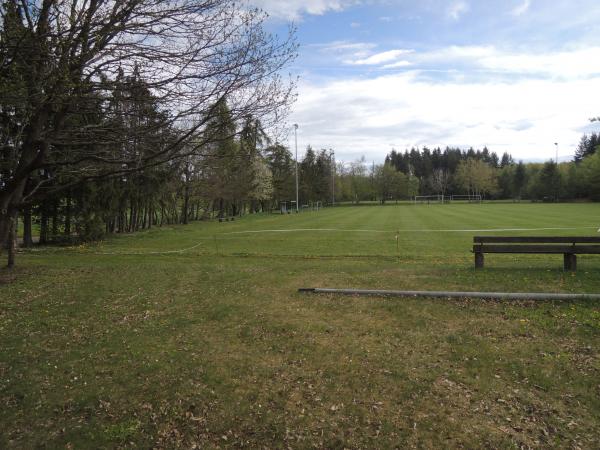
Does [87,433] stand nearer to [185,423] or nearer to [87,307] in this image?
[185,423]

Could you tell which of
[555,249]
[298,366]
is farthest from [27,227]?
[555,249]

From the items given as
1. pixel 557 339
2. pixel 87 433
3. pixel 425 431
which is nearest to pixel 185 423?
pixel 87 433

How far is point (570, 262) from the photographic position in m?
10.2

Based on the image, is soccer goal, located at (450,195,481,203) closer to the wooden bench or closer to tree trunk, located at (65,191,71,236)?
tree trunk, located at (65,191,71,236)

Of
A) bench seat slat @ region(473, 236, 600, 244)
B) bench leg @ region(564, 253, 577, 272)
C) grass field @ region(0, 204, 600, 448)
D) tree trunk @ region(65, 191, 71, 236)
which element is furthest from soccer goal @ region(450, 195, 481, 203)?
grass field @ region(0, 204, 600, 448)

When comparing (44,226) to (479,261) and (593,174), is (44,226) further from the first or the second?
(593,174)

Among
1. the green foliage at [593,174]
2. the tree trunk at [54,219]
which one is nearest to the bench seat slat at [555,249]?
the tree trunk at [54,219]

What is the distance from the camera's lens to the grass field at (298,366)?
14.4ft

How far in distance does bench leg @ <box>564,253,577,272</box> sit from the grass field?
0.30m

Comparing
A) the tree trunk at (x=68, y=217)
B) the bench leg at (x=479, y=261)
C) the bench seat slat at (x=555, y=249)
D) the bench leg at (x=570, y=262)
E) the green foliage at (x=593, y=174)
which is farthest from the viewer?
the green foliage at (x=593, y=174)

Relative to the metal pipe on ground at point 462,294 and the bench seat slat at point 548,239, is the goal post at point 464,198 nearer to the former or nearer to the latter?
the bench seat slat at point 548,239

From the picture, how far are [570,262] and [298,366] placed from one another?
26.1 feet

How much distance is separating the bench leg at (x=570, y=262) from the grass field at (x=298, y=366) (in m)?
0.30

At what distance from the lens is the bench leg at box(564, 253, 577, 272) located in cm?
1016
